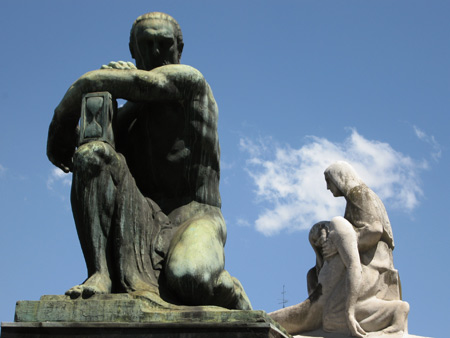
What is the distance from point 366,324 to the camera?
10.7 meters

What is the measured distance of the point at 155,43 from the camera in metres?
6.50

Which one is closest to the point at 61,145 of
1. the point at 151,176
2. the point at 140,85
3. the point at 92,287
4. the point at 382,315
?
the point at 151,176

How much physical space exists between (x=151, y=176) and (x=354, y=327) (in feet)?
16.6

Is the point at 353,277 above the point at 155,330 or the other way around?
above

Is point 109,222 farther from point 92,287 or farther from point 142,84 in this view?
point 142,84

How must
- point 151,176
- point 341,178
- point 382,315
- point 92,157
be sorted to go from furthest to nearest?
1. point 341,178
2. point 382,315
3. point 151,176
4. point 92,157

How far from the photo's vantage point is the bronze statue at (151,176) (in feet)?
18.8

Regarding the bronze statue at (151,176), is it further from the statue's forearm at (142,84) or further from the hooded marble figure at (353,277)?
the hooded marble figure at (353,277)

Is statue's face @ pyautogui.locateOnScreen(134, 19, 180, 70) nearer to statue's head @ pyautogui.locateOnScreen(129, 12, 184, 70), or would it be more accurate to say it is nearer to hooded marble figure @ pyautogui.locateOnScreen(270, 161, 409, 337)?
statue's head @ pyautogui.locateOnScreen(129, 12, 184, 70)

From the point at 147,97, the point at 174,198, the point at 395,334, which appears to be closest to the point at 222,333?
the point at 174,198

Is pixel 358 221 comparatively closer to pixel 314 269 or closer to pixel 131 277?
pixel 314 269

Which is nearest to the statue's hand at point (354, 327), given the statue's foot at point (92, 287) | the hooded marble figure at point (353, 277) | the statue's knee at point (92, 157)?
the hooded marble figure at point (353, 277)

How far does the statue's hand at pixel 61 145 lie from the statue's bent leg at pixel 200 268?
43.8 inches

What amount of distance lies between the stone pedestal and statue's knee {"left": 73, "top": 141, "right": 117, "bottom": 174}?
87cm
